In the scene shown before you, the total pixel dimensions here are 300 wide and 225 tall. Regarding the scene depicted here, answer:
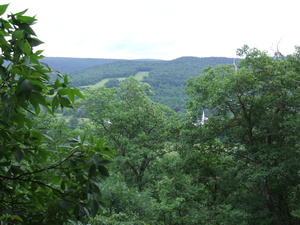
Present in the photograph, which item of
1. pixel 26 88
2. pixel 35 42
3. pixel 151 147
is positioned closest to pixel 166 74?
pixel 151 147

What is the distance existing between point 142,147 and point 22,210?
17.0 m

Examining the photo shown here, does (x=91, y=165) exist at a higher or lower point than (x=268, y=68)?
lower

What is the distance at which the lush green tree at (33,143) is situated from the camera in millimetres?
1371

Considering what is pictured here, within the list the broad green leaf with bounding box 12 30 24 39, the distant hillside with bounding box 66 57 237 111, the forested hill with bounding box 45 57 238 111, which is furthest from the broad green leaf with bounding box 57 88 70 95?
the distant hillside with bounding box 66 57 237 111

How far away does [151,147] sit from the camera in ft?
63.8

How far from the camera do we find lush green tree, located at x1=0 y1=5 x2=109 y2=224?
1371 millimetres

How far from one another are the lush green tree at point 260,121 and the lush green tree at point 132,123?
237 inches

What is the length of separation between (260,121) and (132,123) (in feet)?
31.3

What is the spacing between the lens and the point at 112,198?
5.68 meters

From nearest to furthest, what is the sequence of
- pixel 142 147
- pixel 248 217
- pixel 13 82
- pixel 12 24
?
pixel 13 82, pixel 12 24, pixel 248 217, pixel 142 147

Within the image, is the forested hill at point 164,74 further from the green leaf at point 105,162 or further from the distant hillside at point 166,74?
the green leaf at point 105,162

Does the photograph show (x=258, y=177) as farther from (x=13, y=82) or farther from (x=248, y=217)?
(x=13, y=82)

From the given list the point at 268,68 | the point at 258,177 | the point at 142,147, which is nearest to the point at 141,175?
the point at 142,147

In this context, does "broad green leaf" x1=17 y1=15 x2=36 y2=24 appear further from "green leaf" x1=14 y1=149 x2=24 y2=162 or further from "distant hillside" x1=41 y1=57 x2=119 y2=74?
"distant hillside" x1=41 y1=57 x2=119 y2=74
